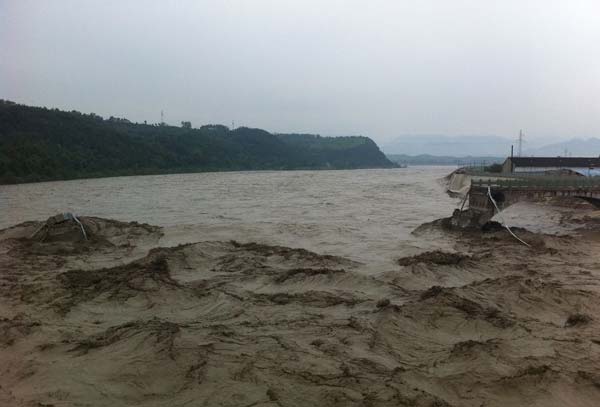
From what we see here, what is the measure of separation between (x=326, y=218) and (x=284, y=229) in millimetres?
5047

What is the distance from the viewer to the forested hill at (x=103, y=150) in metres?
72.7

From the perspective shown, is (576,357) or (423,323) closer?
(576,357)

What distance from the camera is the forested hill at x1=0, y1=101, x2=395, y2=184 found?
238 feet

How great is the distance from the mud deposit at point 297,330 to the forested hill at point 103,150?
204 feet

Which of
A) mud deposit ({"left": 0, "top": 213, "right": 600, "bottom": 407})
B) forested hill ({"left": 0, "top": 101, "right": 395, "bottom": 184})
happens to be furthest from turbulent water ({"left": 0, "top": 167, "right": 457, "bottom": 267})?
forested hill ({"left": 0, "top": 101, "right": 395, "bottom": 184})

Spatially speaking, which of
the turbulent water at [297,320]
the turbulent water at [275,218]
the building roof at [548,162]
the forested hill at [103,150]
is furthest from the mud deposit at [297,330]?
the forested hill at [103,150]

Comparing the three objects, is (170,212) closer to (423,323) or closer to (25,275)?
(25,275)

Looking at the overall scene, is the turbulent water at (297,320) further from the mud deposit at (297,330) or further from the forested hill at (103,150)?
the forested hill at (103,150)

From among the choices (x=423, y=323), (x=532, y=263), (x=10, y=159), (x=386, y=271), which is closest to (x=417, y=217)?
(x=532, y=263)

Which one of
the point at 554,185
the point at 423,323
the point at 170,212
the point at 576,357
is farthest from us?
the point at 170,212

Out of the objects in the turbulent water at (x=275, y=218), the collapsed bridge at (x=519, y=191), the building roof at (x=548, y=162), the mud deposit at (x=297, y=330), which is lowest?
the mud deposit at (x=297, y=330)

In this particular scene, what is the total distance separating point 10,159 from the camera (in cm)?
6762

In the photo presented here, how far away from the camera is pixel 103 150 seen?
92.6 meters

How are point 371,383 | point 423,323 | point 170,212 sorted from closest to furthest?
point 371,383 < point 423,323 < point 170,212
